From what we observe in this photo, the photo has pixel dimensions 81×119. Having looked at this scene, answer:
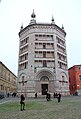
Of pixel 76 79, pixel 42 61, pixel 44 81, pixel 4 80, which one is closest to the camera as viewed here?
pixel 44 81

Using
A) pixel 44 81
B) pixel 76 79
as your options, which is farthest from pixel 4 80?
pixel 76 79

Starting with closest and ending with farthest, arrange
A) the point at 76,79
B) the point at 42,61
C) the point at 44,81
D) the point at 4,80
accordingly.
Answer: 1. the point at 44,81
2. the point at 42,61
3. the point at 76,79
4. the point at 4,80

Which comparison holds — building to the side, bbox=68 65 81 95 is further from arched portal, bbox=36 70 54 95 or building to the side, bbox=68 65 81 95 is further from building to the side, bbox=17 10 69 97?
arched portal, bbox=36 70 54 95

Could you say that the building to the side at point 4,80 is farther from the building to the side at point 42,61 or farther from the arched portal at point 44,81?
the arched portal at point 44,81

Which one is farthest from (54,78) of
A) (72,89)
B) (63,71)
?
(72,89)

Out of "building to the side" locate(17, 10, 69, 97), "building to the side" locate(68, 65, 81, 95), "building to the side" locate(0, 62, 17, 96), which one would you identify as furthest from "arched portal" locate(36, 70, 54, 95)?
"building to the side" locate(68, 65, 81, 95)

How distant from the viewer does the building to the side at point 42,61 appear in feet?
142

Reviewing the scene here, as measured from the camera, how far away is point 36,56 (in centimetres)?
4488

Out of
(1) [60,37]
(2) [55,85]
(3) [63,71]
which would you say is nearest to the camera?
(2) [55,85]

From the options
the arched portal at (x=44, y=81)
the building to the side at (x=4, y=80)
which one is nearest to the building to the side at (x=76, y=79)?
the arched portal at (x=44, y=81)

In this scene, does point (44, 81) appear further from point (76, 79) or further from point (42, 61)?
point (76, 79)

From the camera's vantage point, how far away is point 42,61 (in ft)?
146

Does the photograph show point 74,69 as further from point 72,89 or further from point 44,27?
point 44,27

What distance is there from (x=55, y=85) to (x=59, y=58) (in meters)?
8.96
